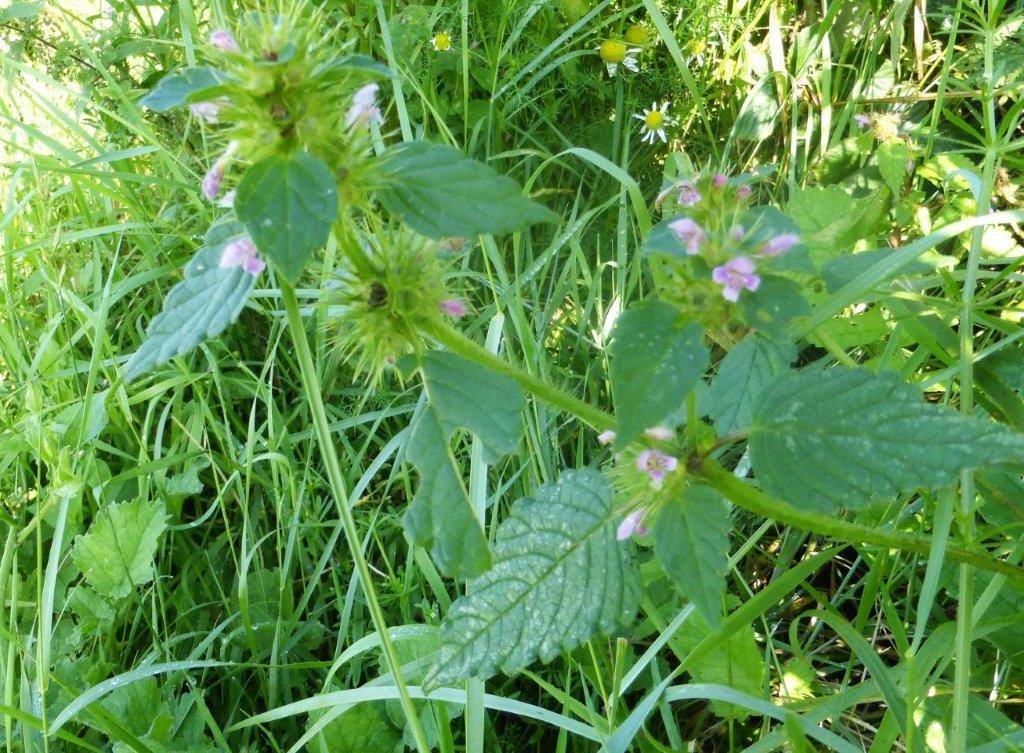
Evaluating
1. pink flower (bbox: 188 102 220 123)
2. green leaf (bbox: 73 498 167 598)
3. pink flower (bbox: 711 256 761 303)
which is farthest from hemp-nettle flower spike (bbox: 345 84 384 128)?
green leaf (bbox: 73 498 167 598)

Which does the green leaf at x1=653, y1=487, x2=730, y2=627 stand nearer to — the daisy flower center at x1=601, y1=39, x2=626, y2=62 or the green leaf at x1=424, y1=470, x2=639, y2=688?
the green leaf at x1=424, y1=470, x2=639, y2=688

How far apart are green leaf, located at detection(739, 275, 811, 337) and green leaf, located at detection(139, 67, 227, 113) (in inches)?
18.7

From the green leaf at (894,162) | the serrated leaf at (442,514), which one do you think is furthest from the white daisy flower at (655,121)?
the serrated leaf at (442,514)

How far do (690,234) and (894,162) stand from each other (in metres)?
1.15

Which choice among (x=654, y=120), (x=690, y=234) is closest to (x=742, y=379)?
(x=690, y=234)

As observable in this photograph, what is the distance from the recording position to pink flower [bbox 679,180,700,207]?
909mm

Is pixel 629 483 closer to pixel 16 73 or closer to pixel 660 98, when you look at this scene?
pixel 660 98

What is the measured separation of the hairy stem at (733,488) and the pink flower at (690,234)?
196 mm

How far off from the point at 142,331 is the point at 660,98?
1.25 metres

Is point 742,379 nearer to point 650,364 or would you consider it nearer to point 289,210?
point 650,364

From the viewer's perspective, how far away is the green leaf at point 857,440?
0.84 metres

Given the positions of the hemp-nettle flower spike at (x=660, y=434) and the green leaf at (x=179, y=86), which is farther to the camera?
the hemp-nettle flower spike at (x=660, y=434)

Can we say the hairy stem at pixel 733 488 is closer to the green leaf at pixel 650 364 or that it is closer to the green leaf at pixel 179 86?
the green leaf at pixel 650 364

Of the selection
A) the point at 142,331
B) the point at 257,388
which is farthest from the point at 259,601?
the point at 142,331
